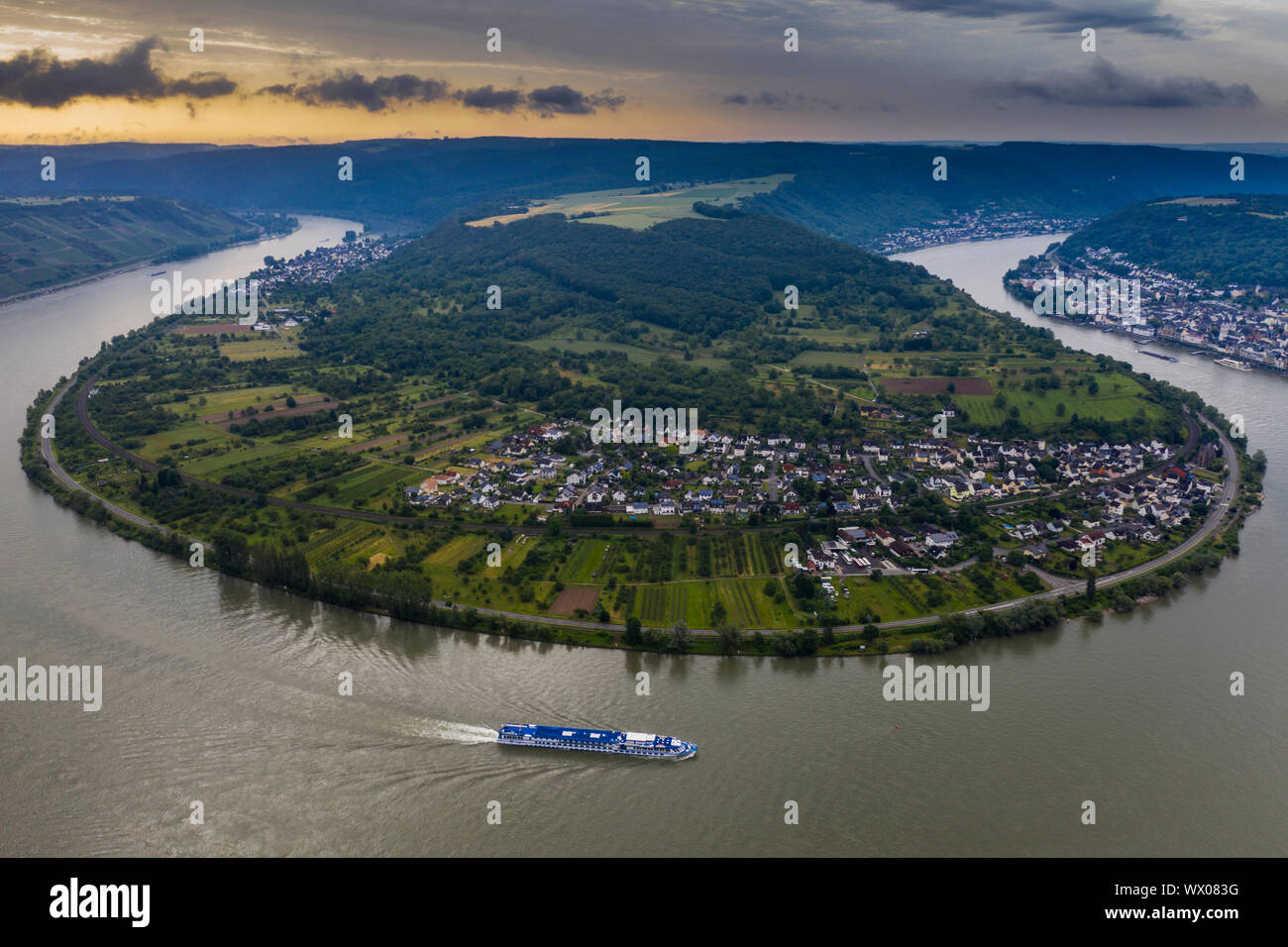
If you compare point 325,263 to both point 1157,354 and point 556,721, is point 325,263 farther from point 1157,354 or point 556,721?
point 556,721

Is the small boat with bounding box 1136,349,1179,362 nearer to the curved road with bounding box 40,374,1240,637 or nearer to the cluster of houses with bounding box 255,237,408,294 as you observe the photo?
the curved road with bounding box 40,374,1240,637

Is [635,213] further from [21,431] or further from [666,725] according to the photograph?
A: [666,725]

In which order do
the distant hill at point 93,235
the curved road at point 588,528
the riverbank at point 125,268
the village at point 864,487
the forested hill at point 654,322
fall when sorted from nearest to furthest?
the curved road at point 588,528 < the village at point 864,487 < the forested hill at point 654,322 < the riverbank at point 125,268 < the distant hill at point 93,235

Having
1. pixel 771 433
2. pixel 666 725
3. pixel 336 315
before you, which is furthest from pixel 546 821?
pixel 336 315

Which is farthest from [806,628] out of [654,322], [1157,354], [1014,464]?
[1157,354]

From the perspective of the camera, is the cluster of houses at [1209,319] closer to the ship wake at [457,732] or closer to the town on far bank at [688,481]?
the town on far bank at [688,481]

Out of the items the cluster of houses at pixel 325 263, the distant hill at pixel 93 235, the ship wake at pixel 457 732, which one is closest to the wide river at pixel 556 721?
the ship wake at pixel 457 732
